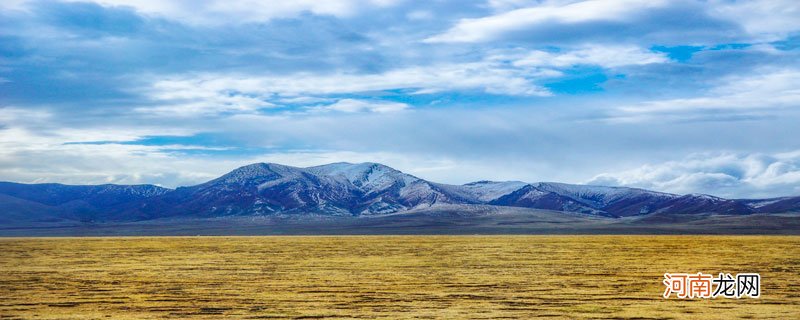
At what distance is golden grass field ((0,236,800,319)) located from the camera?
23.2 metres

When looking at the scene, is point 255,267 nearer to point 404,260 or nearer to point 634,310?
point 404,260

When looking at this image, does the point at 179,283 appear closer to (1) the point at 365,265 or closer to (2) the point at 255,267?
(2) the point at 255,267

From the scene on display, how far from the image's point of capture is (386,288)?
2912 centimetres

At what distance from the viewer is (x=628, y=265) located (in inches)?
1564

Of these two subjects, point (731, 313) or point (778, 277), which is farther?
point (778, 277)

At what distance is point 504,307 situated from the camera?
78.2 feet

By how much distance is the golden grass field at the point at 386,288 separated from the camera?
2316 centimetres

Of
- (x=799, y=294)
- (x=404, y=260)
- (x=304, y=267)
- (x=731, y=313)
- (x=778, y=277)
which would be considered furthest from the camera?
(x=404, y=260)

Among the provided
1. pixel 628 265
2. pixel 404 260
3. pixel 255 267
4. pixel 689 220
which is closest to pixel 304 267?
pixel 255 267

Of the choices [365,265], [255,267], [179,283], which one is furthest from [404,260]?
[179,283]

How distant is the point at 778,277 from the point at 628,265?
799 centimetres

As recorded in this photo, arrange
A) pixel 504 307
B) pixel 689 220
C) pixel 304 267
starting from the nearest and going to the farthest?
1. pixel 504 307
2. pixel 304 267
3. pixel 689 220

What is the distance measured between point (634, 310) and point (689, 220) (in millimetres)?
154683

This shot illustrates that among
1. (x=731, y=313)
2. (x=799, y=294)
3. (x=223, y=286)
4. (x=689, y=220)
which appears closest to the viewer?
(x=731, y=313)
